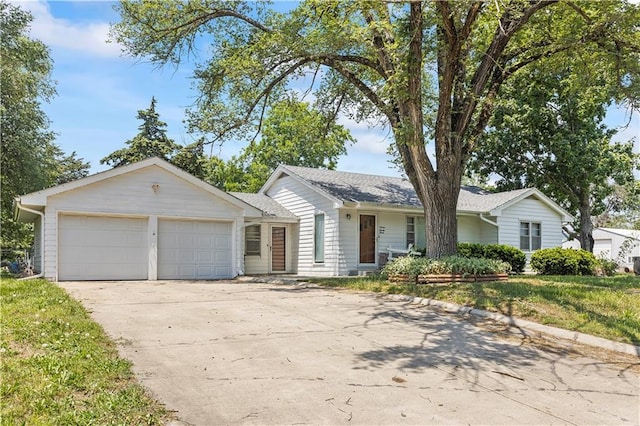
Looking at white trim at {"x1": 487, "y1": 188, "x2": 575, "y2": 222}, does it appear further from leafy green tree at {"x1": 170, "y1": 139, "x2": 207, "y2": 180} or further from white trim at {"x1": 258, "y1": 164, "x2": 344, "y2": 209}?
leafy green tree at {"x1": 170, "y1": 139, "x2": 207, "y2": 180}

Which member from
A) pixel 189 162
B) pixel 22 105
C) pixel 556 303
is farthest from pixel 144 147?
pixel 556 303

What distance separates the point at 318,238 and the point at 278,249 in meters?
2.33

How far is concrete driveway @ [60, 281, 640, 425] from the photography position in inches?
154

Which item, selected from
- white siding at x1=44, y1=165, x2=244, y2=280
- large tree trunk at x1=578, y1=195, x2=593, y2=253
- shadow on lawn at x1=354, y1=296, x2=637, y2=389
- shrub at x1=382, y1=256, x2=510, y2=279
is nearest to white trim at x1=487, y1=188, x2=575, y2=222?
large tree trunk at x1=578, y1=195, x2=593, y2=253

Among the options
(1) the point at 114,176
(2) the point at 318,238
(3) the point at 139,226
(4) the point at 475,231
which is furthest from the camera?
(4) the point at 475,231

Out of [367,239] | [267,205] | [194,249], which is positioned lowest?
[194,249]

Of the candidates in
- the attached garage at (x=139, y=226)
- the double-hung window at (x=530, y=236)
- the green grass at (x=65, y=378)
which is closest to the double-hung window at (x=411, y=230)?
the double-hung window at (x=530, y=236)

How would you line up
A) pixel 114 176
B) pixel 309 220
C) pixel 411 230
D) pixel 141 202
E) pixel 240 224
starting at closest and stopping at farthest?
pixel 114 176
pixel 141 202
pixel 240 224
pixel 309 220
pixel 411 230

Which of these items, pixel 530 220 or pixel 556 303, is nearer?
pixel 556 303

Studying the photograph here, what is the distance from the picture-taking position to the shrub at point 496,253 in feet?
59.1

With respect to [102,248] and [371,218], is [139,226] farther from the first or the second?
[371,218]

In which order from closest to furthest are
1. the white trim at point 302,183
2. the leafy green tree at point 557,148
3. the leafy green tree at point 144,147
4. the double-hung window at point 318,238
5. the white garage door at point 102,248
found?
the white garage door at point 102,248 → the white trim at point 302,183 → the double-hung window at point 318,238 → the leafy green tree at point 557,148 → the leafy green tree at point 144,147

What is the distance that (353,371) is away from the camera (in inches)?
196

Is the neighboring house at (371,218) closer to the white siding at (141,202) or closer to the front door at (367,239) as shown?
the front door at (367,239)
